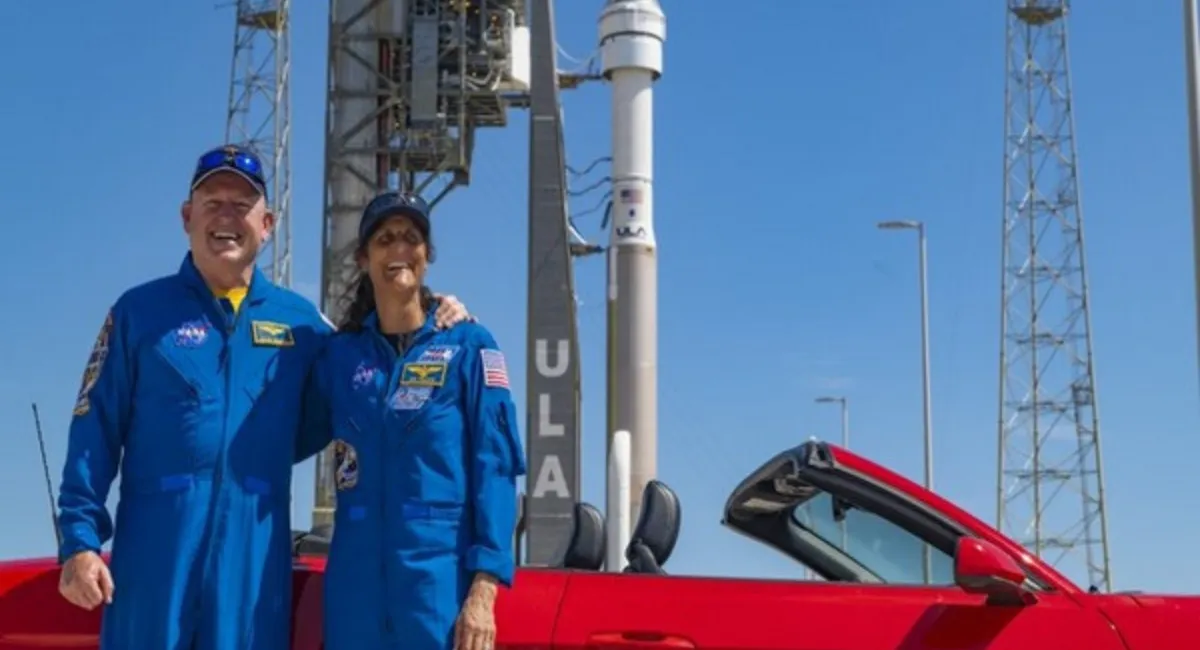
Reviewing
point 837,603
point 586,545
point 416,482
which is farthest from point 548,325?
point 416,482

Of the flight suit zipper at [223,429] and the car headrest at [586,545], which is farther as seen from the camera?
the car headrest at [586,545]

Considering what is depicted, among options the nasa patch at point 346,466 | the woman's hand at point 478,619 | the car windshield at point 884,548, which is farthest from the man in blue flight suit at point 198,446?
the car windshield at point 884,548

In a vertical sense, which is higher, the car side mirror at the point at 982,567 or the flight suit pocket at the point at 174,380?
the flight suit pocket at the point at 174,380

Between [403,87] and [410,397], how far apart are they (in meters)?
19.3

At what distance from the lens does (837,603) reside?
4324 millimetres

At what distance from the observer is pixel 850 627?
4277 mm

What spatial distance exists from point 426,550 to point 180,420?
0.71 m

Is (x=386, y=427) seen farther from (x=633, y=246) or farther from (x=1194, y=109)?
(x=633, y=246)

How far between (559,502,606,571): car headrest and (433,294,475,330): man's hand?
84 cm

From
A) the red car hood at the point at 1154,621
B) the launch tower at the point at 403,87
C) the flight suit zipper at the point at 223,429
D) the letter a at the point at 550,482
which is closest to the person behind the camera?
the flight suit zipper at the point at 223,429

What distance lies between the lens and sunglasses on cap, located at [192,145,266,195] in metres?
4.18

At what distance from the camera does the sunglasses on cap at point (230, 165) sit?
4180 millimetres

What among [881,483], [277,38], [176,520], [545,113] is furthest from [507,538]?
[277,38]

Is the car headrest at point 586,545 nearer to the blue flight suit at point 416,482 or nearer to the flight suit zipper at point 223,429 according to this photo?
the blue flight suit at point 416,482
